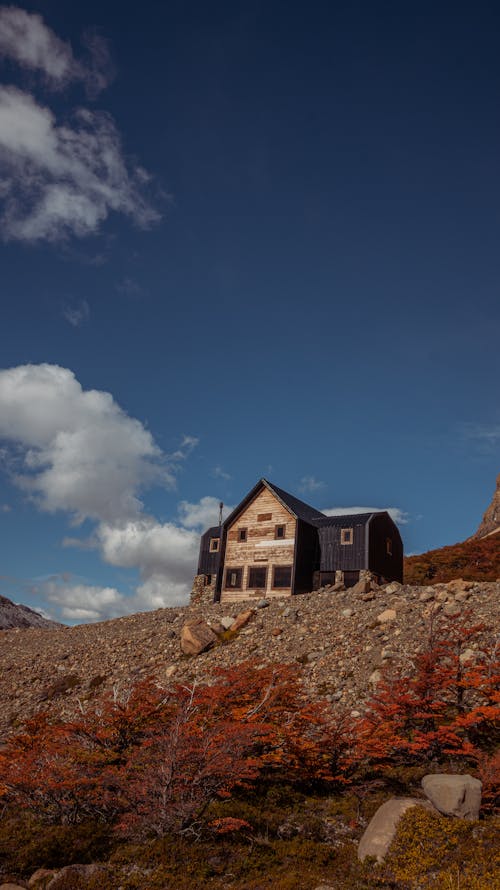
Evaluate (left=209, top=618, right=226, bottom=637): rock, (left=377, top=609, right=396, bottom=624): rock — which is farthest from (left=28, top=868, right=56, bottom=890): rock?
(left=209, top=618, right=226, bottom=637): rock

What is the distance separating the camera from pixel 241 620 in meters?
27.6

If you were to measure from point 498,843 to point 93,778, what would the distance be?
824cm

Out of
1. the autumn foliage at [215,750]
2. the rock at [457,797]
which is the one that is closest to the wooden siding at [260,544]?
the autumn foliage at [215,750]

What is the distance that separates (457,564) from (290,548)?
26020mm

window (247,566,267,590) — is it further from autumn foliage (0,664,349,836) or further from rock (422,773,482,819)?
rock (422,773,482,819)

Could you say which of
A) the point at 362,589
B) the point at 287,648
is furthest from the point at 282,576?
the point at 287,648

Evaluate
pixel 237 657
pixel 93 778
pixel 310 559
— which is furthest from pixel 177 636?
pixel 93 778

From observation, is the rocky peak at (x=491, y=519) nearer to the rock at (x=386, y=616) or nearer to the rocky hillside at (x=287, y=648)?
the rocky hillside at (x=287, y=648)

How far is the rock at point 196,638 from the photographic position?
25.5 meters

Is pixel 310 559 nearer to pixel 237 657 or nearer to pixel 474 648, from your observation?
pixel 237 657

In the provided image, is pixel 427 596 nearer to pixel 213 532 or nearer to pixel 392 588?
pixel 392 588

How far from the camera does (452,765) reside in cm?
1299

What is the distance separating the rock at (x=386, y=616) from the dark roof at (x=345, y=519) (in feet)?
48.6

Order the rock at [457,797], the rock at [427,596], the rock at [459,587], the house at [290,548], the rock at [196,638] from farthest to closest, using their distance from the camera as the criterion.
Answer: the house at [290,548], the rock at [459,587], the rock at [196,638], the rock at [427,596], the rock at [457,797]
